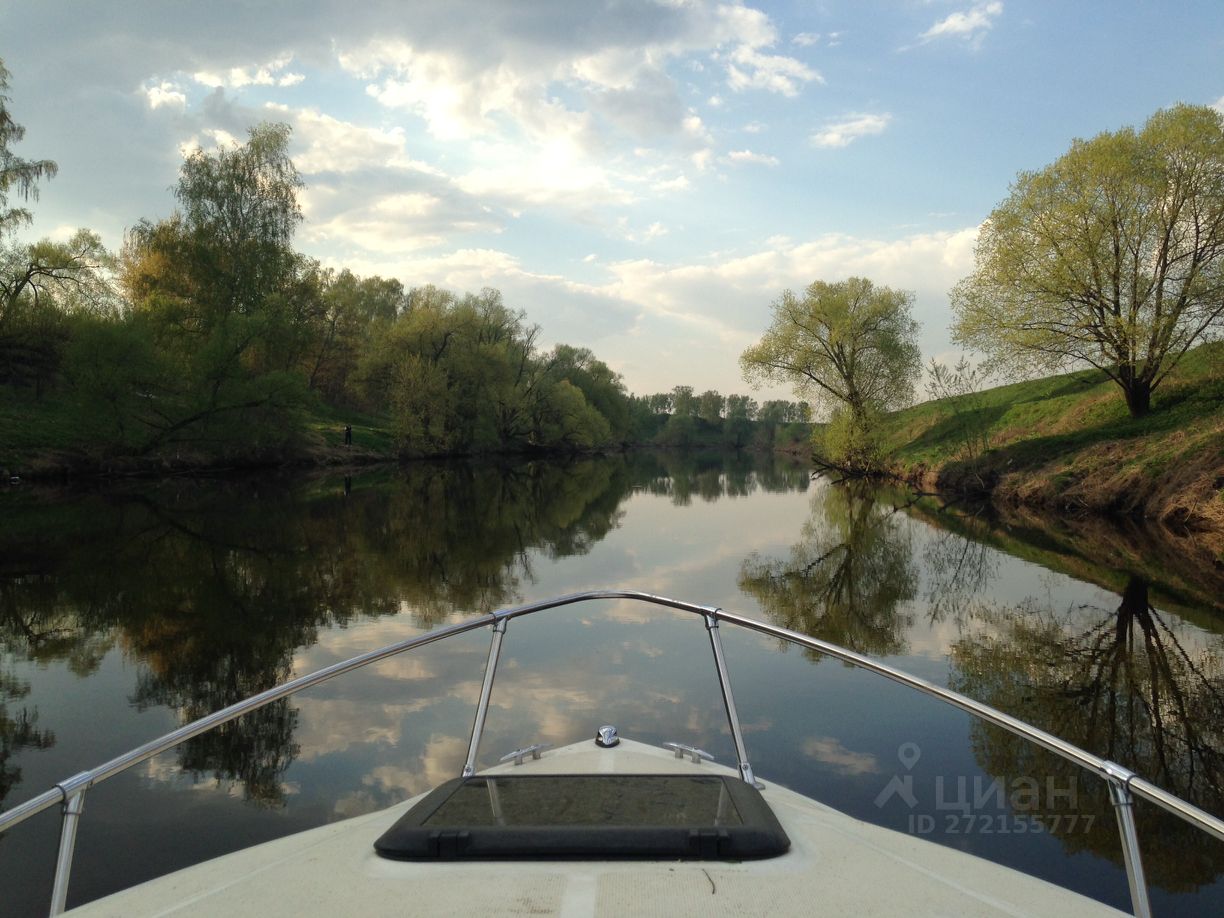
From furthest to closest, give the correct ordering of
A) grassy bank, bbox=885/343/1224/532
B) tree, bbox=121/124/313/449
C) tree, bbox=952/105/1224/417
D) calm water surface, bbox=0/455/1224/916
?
tree, bbox=121/124/313/449
tree, bbox=952/105/1224/417
grassy bank, bbox=885/343/1224/532
calm water surface, bbox=0/455/1224/916

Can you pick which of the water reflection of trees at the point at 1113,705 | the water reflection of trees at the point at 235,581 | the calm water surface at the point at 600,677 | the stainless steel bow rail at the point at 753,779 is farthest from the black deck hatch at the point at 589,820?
the water reflection of trees at the point at 1113,705

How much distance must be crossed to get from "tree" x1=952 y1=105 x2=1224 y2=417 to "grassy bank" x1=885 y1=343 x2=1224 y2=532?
1143 millimetres

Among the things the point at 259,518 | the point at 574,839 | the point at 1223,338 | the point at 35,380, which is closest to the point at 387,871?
the point at 574,839

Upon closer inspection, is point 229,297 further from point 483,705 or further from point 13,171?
point 483,705

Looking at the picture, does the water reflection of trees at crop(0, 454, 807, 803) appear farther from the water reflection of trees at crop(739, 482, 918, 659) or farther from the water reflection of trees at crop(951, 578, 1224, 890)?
the water reflection of trees at crop(951, 578, 1224, 890)

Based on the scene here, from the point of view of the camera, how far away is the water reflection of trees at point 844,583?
808 cm

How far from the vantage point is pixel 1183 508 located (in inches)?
591

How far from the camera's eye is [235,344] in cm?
3044

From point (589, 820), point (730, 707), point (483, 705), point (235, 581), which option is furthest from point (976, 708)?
point (235, 581)

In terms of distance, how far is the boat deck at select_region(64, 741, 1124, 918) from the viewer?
195 cm

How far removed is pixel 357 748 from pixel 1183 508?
1748 cm

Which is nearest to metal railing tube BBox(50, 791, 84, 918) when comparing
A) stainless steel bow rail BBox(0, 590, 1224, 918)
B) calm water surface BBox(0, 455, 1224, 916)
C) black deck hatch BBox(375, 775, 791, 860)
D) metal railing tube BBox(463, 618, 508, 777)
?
stainless steel bow rail BBox(0, 590, 1224, 918)

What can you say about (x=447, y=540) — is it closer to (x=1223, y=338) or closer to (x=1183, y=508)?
(x=1183, y=508)

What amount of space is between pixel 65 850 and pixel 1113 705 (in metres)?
6.81
